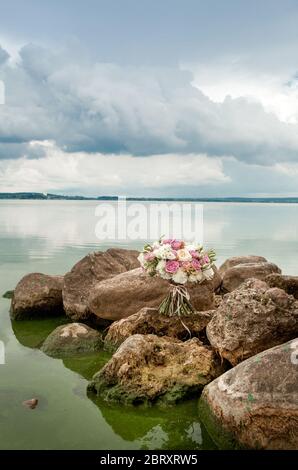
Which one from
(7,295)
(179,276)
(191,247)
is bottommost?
(7,295)

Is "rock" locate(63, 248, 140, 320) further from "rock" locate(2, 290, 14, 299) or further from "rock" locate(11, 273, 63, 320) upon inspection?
"rock" locate(2, 290, 14, 299)

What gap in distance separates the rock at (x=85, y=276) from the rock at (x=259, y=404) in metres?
6.05

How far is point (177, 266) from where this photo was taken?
8859mm

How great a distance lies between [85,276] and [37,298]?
1.36 meters

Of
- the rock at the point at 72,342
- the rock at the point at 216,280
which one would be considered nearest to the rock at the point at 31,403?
the rock at the point at 72,342

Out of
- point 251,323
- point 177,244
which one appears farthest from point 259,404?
point 177,244

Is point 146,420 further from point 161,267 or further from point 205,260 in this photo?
point 205,260

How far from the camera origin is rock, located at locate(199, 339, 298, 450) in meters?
5.47

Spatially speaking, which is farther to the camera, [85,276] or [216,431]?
[85,276]

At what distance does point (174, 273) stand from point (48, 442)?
3.98m

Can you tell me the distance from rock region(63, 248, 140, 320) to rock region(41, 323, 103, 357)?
1926mm

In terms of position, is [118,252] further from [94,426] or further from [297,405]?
[297,405]

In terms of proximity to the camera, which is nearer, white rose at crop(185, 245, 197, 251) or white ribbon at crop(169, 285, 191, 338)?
white rose at crop(185, 245, 197, 251)

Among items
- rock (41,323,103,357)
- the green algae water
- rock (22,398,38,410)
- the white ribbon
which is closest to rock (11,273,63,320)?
the green algae water
